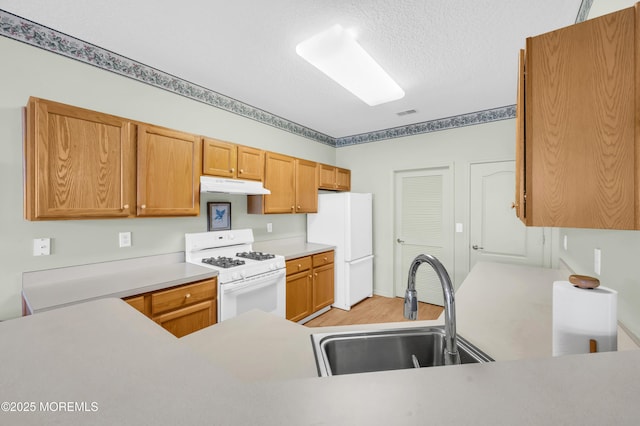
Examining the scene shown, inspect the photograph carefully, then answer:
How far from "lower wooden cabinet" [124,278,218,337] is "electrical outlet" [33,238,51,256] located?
708mm

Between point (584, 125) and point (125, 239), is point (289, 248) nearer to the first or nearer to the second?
point (125, 239)

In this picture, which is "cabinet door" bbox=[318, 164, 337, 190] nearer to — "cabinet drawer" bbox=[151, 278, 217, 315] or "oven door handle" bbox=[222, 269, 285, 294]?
"oven door handle" bbox=[222, 269, 285, 294]

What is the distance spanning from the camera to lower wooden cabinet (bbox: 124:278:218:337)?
1902mm

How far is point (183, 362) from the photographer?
56 cm

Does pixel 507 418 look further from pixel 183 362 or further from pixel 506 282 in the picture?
pixel 506 282

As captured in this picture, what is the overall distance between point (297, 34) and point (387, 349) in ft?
6.52

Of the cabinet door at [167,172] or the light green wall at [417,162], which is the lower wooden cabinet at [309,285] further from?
the cabinet door at [167,172]

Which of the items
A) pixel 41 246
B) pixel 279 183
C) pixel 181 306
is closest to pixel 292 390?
pixel 181 306

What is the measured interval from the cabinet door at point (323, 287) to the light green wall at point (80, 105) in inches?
57.9

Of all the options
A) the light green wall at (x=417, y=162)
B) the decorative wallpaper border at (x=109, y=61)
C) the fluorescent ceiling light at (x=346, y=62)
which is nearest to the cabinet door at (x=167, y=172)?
the decorative wallpaper border at (x=109, y=61)

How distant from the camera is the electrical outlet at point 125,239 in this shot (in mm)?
2266

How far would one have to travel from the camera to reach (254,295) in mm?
2535

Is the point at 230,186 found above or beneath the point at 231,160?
beneath

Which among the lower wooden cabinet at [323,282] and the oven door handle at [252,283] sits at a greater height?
the oven door handle at [252,283]
